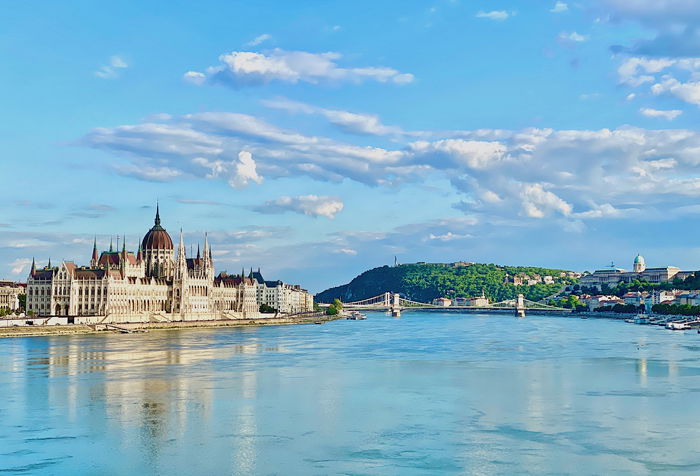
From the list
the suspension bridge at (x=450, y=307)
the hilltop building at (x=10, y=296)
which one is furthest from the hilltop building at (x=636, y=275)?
the hilltop building at (x=10, y=296)

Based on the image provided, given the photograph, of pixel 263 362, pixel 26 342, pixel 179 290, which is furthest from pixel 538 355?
pixel 179 290

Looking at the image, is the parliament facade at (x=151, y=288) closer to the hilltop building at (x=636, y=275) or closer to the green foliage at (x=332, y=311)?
the green foliage at (x=332, y=311)

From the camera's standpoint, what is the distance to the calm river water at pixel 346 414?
18.8m

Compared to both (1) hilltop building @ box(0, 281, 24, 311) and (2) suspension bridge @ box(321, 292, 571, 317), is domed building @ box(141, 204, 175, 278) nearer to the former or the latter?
(1) hilltop building @ box(0, 281, 24, 311)

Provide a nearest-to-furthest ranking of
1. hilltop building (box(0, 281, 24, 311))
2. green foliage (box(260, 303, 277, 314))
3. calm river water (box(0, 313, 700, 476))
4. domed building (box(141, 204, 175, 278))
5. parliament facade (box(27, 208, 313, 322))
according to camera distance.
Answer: calm river water (box(0, 313, 700, 476)), parliament facade (box(27, 208, 313, 322)), hilltop building (box(0, 281, 24, 311)), domed building (box(141, 204, 175, 278)), green foliage (box(260, 303, 277, 314))

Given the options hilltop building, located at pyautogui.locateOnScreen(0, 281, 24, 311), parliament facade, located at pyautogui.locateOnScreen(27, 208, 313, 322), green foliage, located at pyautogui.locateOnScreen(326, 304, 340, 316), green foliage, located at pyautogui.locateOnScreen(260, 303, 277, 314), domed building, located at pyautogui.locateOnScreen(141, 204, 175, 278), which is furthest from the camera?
green foliage, located at pyautogui.locateOnScreen(326, 304, 340, 316)

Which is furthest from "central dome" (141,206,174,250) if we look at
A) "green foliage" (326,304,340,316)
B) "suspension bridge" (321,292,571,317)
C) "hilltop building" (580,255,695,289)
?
"hilltop building" (580,255,695,289)

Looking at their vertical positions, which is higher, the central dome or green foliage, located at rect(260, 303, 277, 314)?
the central dome

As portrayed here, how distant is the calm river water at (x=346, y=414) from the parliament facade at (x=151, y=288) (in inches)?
1275

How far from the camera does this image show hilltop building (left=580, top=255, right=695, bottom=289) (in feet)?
539

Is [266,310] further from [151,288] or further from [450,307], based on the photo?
[450,307]

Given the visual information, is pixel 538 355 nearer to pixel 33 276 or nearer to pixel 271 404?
pixel 271 404

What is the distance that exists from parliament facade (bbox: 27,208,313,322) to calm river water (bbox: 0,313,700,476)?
106 ft

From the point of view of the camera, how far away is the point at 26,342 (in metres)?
53.6
